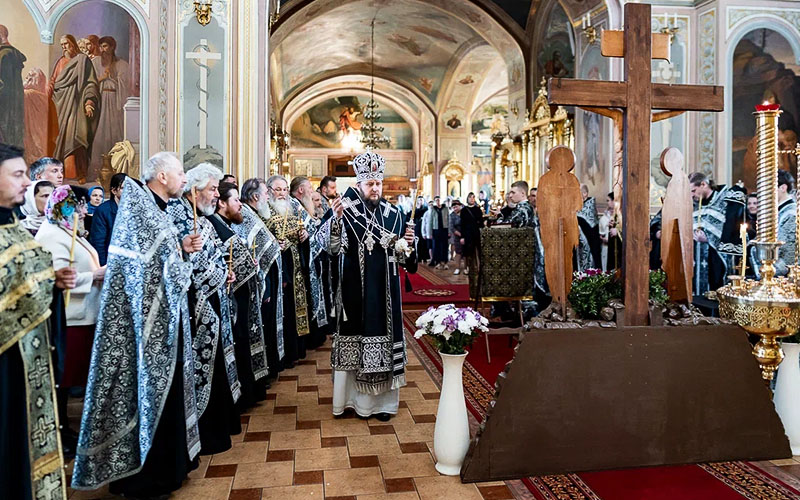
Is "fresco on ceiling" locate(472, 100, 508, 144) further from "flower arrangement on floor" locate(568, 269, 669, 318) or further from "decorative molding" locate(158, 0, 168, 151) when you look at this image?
"flower arrangement on floor" locate(568, 269, 669, 318)

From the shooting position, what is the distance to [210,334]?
11.7 feet

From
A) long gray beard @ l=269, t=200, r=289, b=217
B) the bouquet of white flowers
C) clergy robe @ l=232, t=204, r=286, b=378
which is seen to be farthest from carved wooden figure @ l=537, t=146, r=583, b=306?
long gray beard @ l=269, t=200, r=289, b=217

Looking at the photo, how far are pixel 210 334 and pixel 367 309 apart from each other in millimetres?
1161

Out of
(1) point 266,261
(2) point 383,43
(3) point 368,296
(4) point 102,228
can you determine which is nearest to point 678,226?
(3) point 368,296

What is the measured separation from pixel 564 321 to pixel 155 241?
215 centimetres

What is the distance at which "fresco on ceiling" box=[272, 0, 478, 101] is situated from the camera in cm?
1716

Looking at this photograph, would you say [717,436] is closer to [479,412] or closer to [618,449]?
[618,449]

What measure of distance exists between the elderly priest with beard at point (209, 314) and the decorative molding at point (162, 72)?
14.8 feet

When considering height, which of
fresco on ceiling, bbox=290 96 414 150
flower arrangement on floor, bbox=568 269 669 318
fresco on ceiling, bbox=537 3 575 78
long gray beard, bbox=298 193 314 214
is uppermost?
fresco on ceiling, bbox=290 96 414 150

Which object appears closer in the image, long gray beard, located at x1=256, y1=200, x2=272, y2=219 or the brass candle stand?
the brass candle stand

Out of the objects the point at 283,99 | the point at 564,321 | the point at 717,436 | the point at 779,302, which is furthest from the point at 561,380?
the point at 283,99

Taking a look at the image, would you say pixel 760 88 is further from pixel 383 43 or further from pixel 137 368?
pixel 383 43

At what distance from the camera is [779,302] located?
337 centimetres

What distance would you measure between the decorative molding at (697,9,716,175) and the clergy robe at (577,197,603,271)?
7.20 feet
